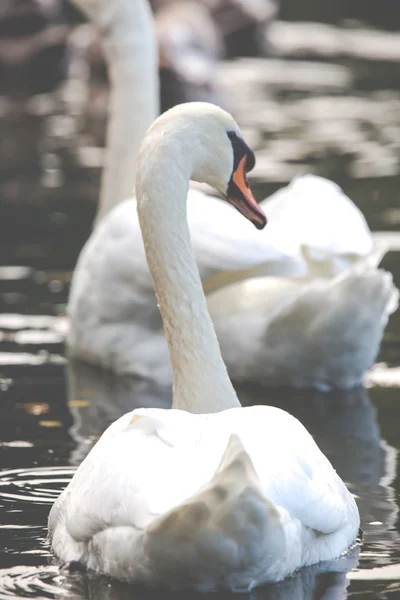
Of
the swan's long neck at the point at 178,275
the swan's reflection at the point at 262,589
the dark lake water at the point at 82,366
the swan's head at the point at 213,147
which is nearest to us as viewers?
the swan's reflection at the point at 262,589

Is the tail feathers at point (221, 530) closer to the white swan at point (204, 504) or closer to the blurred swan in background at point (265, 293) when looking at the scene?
the white swan at point (204, 504)

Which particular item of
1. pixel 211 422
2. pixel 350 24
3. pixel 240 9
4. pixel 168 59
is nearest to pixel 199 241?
pixel 211 422

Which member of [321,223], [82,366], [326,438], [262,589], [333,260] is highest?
[262,589]

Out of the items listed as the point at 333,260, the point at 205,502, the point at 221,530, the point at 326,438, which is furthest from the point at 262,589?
the point at 333,260

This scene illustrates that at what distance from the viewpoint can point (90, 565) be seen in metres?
4.78

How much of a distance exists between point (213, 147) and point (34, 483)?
1505mm

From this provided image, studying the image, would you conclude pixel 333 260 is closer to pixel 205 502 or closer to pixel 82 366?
pixel 82 366

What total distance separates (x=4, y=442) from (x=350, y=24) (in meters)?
22.3

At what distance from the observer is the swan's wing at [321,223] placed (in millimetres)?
7645

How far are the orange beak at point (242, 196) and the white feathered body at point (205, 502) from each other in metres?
1.47

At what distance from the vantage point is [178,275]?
5707mm

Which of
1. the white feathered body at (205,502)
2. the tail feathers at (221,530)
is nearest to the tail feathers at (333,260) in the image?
the white feathered body at (205,502)

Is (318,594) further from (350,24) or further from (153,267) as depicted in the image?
(350,24)

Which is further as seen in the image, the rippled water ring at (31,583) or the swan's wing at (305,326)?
the swan's wing at (305,326)
